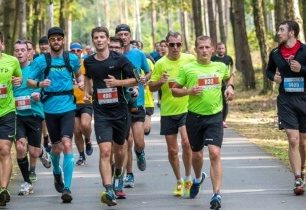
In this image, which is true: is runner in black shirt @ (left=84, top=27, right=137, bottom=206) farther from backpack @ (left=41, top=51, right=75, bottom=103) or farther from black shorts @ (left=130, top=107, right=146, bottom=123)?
black shorts @ (left=130, top=107, right=146, bottom=123)

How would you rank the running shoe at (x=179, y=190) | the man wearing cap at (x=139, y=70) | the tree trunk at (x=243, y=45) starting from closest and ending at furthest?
the running shoe at (x=179, y=190), the man wearing cap at (x=139, y=70), the tree trunk at (x=243, y=45)

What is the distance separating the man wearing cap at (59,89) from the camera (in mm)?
11547

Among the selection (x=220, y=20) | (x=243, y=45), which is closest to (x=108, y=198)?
(x=243, y=45)

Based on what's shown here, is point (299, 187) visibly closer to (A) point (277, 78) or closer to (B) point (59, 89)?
(A) point (277, 78)

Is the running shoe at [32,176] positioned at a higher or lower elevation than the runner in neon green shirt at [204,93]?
lower

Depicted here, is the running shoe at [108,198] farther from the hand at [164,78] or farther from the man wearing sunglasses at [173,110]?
the hand at [164,78]

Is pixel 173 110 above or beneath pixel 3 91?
beneath

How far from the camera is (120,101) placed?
1125 cm

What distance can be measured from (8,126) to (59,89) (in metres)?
0.85

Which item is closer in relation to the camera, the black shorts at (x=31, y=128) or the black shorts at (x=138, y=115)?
the black shorts at (x=31, y=128)

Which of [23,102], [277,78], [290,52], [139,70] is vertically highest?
[290,52]

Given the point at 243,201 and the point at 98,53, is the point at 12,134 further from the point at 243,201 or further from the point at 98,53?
the point at 243,201

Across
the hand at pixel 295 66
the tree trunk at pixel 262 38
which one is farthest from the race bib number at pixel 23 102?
the tree trunk at pixel 262 38

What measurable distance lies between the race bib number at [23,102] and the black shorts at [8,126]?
1465mm
